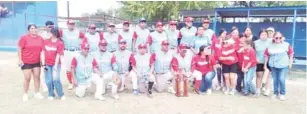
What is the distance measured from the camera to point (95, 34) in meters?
8.07

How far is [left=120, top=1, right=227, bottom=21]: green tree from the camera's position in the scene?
2308cm

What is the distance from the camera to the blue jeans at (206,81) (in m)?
8.08

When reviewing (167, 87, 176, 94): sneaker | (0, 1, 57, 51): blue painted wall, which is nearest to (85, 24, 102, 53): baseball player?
(167, 87, 176, 94): sneaker

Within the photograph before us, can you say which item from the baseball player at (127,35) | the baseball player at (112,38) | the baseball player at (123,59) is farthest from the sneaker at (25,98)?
the baseball player at (127,35)

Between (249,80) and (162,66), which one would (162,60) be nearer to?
(162,66)

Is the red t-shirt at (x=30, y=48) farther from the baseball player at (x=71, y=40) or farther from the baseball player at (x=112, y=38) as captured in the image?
the baseball player at (x=112, y=38)

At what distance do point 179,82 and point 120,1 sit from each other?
1770 centimetres

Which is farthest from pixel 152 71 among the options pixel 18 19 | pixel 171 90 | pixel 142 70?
pixel 18 19

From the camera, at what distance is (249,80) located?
25.8 feet

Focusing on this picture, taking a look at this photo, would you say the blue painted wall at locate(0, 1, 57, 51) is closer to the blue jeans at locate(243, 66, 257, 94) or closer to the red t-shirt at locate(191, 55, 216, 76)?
the red t-shirt at locate(191, 55, 216, 76)

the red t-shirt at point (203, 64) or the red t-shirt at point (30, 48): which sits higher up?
the red t-shirt at point (30, 48)

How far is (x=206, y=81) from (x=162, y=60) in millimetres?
1109

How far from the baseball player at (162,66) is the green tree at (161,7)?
1465 centimetres

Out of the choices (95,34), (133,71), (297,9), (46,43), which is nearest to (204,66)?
(133,71)
